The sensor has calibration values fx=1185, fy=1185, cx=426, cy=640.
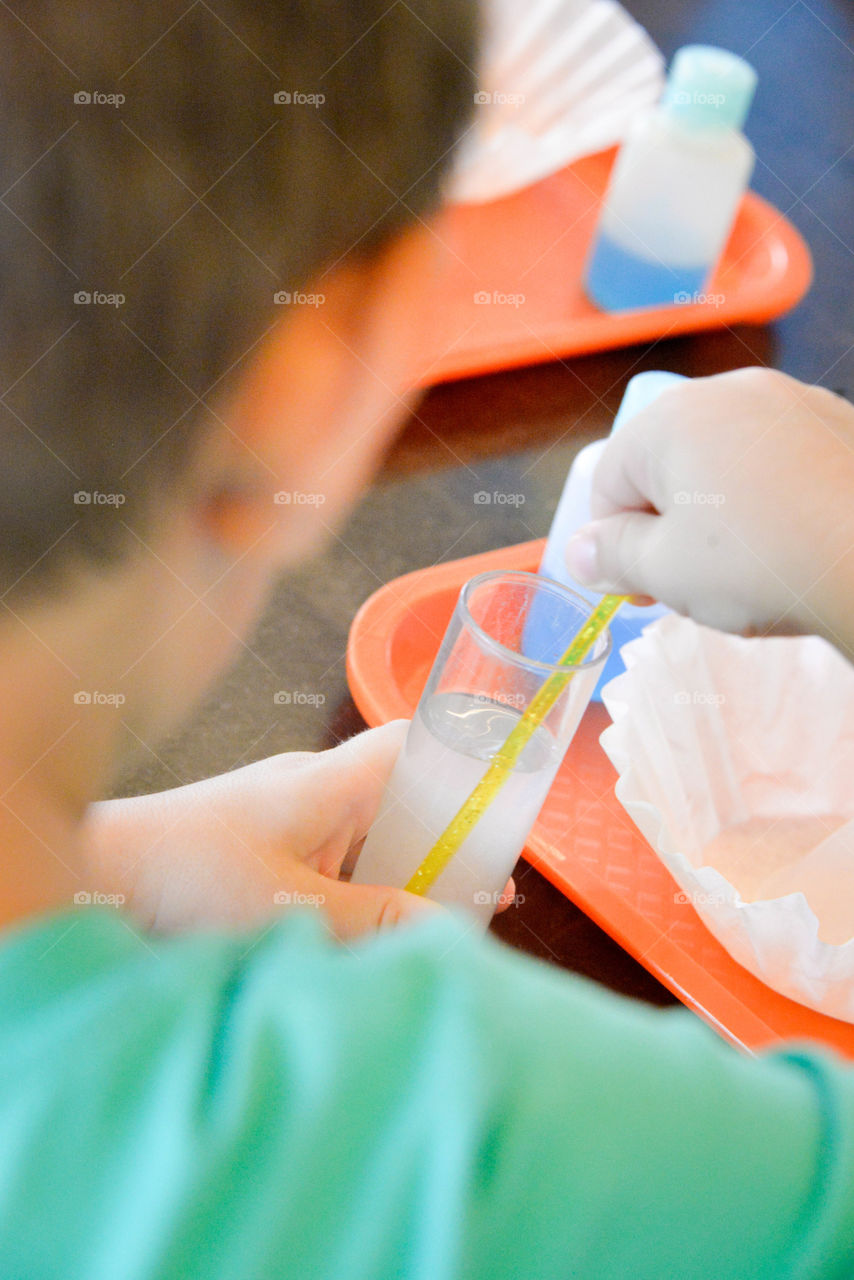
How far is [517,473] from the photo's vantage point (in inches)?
38.7

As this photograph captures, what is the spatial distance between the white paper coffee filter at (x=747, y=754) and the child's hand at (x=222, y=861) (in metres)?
0.20

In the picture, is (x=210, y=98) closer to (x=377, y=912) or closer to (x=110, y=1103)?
(x=110, y=1103)

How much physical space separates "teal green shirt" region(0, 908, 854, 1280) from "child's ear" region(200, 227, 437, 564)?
125 mm

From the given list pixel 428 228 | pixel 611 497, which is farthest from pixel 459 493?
pixel 428 228

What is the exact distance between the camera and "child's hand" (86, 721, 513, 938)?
503mm

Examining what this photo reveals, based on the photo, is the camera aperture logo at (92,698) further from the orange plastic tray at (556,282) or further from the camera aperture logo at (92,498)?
the orange plastic tray at (556,282)

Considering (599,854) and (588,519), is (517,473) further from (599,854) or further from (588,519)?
(599,854)

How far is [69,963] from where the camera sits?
0.31 m

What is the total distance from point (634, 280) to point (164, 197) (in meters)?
0.91

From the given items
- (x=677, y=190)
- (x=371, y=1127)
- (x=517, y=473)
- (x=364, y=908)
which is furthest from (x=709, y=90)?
(x=371, y=1127)

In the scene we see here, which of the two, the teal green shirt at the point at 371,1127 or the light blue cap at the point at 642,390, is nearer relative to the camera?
the teal green shirt at the point at 371,1127

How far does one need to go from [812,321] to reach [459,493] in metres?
0.54

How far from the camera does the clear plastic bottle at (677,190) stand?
0.97 meters

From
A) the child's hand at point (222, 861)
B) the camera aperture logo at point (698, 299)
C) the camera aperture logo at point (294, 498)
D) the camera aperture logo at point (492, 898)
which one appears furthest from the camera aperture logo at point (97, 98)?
the camera aperture logo at point (698, 299)
